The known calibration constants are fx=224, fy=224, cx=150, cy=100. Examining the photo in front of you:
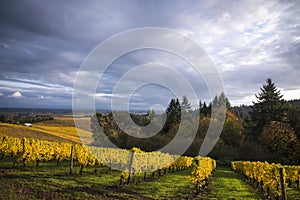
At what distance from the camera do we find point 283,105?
39.6 metres

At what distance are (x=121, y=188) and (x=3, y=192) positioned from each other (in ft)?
15.8

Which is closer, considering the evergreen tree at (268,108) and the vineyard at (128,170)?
the vineyard at (128,170)

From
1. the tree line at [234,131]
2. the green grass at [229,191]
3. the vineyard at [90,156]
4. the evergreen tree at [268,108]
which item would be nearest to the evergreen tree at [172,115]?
the tree line at [234,131]

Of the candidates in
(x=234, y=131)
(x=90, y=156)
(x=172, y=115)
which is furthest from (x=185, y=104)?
(x=90, y=156)

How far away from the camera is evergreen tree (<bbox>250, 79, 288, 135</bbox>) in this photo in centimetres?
3834

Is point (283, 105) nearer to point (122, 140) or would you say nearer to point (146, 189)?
point (122, 140)

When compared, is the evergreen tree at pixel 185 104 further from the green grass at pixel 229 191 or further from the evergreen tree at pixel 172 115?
the green grass at pixel 229 191

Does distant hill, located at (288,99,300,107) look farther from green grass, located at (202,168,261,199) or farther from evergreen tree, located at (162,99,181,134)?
green grass, located at (202,168,261,199)

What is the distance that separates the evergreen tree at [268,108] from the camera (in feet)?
126

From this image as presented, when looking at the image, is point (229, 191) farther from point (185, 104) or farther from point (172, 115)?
point (185, 104)

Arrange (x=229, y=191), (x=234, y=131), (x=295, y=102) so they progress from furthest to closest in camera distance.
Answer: (x=295, y=102) → (x=234, y=131) → (x=229, y=191)

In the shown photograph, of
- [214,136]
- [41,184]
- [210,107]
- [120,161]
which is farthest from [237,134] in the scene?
[41,184]

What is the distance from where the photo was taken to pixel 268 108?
131 ft

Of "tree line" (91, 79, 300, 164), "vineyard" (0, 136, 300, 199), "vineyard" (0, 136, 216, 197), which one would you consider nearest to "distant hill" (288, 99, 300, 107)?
"tree line" (91, 79, 300, 164)
